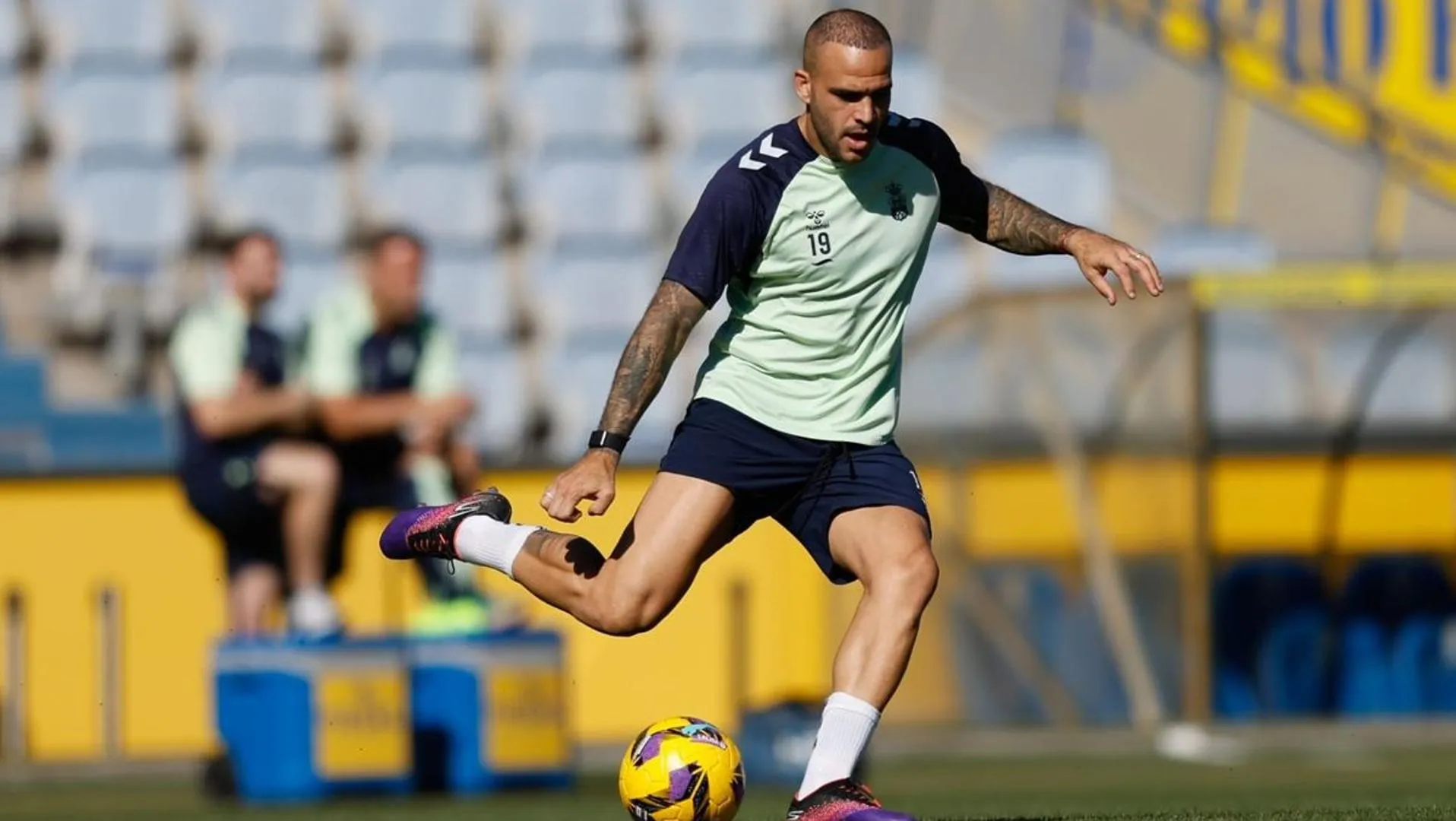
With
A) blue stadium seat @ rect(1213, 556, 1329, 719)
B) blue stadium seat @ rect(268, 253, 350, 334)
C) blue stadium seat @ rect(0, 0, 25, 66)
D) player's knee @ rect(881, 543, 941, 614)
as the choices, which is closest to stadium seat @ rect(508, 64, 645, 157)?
blue stadium seat @ rect(268, 253, 350, 334)

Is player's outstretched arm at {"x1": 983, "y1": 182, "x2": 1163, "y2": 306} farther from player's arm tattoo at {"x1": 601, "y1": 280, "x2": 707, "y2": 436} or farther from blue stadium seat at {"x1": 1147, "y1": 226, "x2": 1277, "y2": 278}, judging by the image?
blue stadium seat at {"x1": 1147, "y1": 226, "x2": 1277, "y2": 278}

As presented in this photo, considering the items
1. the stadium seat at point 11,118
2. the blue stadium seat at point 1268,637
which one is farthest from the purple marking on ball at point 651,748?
the stadium seat at point 11,118

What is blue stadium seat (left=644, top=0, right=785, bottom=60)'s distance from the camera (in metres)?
19.8

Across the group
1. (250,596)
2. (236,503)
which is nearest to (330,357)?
(236,503)

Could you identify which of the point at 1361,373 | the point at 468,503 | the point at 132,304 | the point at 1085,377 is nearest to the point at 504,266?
the point at 132,304

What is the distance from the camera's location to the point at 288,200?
1862 cm

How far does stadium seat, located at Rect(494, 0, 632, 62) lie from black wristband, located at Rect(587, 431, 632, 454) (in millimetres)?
12965

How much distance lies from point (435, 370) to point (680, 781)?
188 inches

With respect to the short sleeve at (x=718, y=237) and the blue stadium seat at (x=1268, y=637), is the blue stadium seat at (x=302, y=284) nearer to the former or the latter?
the blue stadium seat at (x=1268, y=637)

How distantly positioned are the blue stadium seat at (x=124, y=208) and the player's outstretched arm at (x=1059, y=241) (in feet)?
37.0

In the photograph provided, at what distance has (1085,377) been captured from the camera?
15.5m

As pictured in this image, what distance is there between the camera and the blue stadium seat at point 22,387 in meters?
15.8

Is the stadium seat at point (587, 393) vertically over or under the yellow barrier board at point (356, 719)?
over

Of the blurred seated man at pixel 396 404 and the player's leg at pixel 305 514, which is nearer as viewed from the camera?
the player's leg at pixel 305 514
